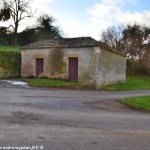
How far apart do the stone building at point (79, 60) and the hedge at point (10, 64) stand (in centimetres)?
A: 69

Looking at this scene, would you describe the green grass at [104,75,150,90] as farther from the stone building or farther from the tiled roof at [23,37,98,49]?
the tiled roof at [23,37,98,49]

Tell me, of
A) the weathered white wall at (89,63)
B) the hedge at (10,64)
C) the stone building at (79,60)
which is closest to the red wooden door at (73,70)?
the stone building at (79,60)

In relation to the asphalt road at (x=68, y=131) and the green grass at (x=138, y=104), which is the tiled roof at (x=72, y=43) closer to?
the green grass at (x=138, y=104)

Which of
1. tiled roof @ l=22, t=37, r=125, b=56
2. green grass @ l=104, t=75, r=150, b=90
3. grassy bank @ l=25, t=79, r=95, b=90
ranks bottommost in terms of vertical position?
green grass @ l=104, t=75, r=150, b=90

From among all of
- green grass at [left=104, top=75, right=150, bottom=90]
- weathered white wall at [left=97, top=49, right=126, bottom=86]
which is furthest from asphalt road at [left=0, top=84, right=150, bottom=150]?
green grass at [left=104, top=75, right=150, bottom=90]

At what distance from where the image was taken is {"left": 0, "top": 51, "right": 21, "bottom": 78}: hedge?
33.3 meters

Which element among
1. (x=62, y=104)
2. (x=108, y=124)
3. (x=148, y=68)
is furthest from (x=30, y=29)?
(x=108, y=124)

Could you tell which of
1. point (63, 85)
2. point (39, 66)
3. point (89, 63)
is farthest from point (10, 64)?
point (89, 63)

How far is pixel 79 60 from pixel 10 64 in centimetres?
775

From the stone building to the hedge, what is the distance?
689 millimetres

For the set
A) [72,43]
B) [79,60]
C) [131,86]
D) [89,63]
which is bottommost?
[131,86]

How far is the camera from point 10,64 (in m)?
34.7

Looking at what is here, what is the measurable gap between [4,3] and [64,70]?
26339 millimetres

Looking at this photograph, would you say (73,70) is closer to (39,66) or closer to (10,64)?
(39,66)
